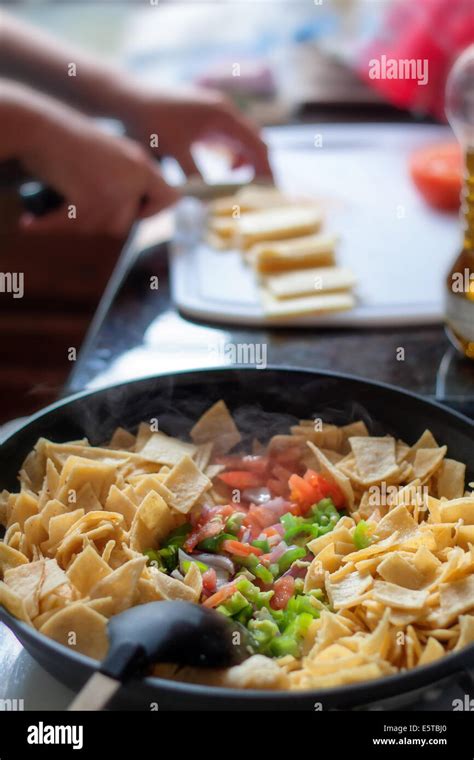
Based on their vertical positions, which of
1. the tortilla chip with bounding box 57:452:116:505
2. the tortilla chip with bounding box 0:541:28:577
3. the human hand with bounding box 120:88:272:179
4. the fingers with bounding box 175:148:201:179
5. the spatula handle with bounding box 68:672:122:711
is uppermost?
the human hand with bounding box 120:88:272:179

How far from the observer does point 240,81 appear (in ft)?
9.94

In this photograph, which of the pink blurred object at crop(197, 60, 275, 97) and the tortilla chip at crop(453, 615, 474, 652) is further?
the pink blurred object at crop(197, 60, 275, 97)

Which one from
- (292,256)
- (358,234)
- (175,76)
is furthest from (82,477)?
(175,76)

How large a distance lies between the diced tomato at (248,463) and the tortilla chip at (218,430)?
0.02m

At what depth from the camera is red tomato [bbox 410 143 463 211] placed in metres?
2.20

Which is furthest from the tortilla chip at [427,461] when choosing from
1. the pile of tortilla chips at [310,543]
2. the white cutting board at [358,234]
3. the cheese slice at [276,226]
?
the cheese slice at [276,226]

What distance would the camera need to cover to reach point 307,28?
3.62m

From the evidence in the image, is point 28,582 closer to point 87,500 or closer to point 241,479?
point 87,500

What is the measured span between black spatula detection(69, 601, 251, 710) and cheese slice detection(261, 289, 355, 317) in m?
Answer: 0.92

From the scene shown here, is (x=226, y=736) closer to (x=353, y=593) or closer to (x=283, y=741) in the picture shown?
(x=283, y=741)

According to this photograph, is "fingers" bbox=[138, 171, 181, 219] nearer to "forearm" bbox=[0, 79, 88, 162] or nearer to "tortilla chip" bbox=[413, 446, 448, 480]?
"forearm" bbox=[0, 79, 88, 162]

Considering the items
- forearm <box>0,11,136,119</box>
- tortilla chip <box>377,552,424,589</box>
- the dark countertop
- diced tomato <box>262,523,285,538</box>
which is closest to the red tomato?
the dark countertop

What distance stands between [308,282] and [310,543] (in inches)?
34.5

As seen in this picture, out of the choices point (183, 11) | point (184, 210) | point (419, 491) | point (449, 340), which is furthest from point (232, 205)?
point (183, 11)
